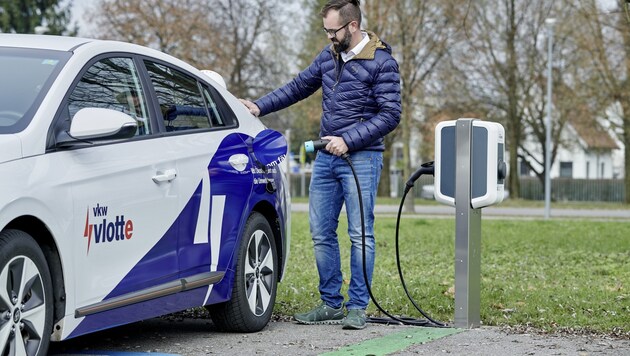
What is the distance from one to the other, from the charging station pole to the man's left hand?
2.42 feet

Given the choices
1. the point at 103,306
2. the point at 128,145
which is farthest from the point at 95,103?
the point at 103,306

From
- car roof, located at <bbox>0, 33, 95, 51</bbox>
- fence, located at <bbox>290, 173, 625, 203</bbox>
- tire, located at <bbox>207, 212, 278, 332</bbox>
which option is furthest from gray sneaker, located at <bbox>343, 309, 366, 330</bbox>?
fence, located at <bbox>290, 173, 625, 203</bbox>

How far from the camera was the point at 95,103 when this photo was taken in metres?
5.53

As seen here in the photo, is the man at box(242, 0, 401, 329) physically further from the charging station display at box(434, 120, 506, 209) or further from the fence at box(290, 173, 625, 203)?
the fence at box(290, 173, 625, 203)

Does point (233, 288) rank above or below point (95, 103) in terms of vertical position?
below

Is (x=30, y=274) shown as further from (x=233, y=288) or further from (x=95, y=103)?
(x=233, y=288)

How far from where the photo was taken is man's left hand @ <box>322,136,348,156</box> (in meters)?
7.11

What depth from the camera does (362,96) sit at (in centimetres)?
722

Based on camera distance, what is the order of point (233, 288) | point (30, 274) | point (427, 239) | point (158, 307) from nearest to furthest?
point (30, 274) → point (158, 307) → point (233, 288) → point (427, 239)

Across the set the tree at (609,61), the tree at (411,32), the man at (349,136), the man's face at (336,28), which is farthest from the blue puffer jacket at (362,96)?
the tree at (609,61)

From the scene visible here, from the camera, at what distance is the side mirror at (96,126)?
504cm

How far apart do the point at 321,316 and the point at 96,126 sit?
2.78 metres

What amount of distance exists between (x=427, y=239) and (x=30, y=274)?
13.1 metres

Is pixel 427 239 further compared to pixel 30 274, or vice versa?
pixel 427 239
